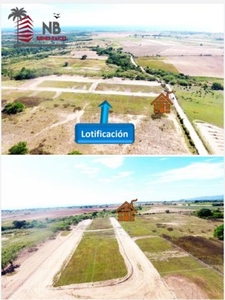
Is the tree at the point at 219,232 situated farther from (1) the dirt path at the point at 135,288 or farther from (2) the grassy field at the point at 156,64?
(2) the grassy field at the point at 156,64

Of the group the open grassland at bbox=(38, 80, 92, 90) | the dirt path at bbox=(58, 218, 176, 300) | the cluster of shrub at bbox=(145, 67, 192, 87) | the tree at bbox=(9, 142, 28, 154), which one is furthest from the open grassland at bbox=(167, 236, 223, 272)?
the open grassland at bbox=(38, 80, 92, 90)

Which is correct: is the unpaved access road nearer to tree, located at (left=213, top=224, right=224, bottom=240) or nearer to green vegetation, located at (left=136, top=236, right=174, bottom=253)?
green vegetation, located at (left=136, top=236, right=174, bottom=253)

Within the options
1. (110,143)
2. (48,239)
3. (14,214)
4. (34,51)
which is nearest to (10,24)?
(34,51)

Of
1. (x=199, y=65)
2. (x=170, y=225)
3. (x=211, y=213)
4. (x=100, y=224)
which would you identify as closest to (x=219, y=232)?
(x=211, y=213)

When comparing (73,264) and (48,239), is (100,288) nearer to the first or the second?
(73,264)

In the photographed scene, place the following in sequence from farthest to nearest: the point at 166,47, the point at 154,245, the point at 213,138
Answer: the point at 166,47
the point at 154,245
the point at 213,138

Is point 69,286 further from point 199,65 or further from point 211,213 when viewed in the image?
point 199,65
